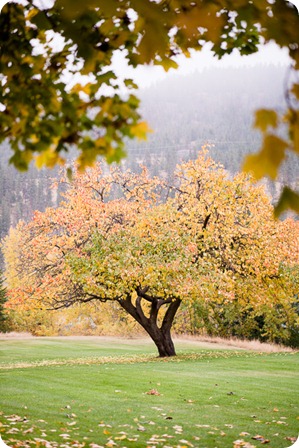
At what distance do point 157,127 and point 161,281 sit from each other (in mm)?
4011

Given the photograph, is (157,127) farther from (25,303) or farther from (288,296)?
(288,296)

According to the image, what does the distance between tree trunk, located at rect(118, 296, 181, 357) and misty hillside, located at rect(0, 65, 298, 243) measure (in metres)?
2.26

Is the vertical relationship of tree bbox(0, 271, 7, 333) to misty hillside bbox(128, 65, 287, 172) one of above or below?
below

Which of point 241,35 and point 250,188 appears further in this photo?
point 250,188

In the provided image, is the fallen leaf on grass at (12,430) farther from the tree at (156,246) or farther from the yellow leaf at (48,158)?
the tree at (156,246)

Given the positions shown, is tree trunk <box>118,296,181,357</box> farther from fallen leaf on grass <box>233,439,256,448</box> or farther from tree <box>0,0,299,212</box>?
tree <box>0,0,299,212</box>

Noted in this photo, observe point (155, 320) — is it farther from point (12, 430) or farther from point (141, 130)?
point (141, 130)

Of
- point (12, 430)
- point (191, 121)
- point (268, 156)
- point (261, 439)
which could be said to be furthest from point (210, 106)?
point (268, 156)

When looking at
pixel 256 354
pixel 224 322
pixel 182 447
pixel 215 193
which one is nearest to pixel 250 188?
pixel 215 193

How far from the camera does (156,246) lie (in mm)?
8742

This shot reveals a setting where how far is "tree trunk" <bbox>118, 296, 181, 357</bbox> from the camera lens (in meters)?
6.93

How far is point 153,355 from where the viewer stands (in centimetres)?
707

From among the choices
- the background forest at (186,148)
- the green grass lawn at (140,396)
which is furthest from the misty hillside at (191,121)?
the green grass lawn at (140,396)

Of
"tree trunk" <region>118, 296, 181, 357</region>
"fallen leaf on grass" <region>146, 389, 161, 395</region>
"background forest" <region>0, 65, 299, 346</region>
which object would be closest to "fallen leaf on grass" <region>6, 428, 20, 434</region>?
"fallen leaf on grass" <region>146, 389, 161, 395</region>
